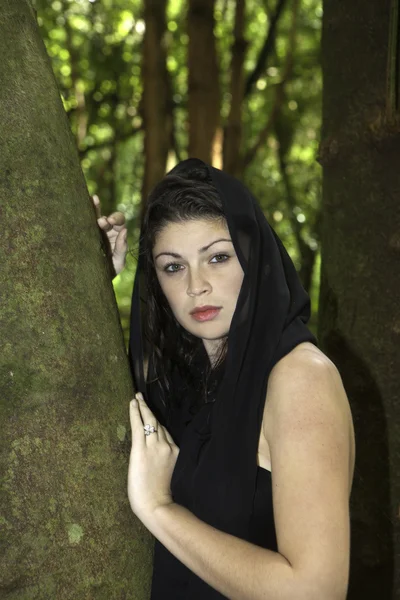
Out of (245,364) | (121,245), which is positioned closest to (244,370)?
(245,364)

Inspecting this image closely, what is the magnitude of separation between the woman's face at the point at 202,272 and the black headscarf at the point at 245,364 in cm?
16

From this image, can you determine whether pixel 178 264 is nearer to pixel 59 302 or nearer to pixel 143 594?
pixel 59 302

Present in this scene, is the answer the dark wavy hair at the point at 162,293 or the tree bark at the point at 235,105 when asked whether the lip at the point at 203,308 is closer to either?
the dark wavy hair at the point at 162,293

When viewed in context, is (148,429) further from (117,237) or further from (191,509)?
(117,237)

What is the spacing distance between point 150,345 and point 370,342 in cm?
108

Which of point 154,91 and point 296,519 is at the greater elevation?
point 154,91

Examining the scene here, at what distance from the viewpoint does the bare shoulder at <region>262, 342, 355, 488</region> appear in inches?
77.5

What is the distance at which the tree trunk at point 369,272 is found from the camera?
342 centimetres

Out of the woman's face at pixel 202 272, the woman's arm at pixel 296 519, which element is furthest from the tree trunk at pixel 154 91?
the woman's arm at pixel 296 519

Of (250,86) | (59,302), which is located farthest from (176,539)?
(250,86)

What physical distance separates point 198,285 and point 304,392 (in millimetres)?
544

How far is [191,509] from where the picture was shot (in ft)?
7.18

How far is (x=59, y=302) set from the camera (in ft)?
6.01

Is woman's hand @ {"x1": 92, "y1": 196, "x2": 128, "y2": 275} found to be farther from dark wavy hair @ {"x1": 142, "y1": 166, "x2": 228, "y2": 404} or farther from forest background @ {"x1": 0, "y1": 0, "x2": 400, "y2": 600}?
dark wavy hair @ {"x1": 142, "y1": 166, "x2": 228, "y2": 404}
